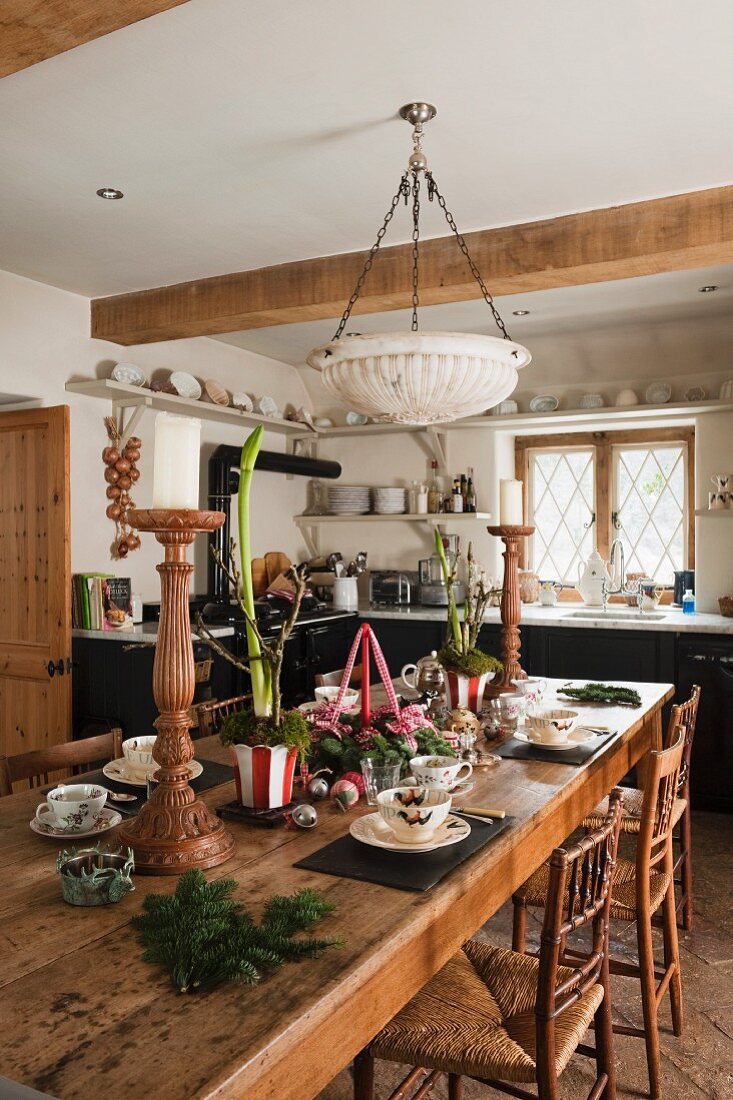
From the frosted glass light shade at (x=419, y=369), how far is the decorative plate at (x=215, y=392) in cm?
263

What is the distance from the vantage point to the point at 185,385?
16.0 ft

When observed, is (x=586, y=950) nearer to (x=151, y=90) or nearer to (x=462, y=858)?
(x=462, y=858)

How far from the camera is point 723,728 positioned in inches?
172

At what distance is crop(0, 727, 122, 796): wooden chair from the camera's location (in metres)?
2.20

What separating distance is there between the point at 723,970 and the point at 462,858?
1763 mm

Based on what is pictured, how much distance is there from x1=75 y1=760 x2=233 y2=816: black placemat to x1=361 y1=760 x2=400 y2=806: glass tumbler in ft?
1.31

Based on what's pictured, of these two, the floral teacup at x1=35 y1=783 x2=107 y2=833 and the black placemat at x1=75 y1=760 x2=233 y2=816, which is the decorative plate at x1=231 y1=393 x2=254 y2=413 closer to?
the black placemat at x1=75 y1=760 x2=233 y2=816

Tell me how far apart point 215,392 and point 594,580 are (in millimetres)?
2616

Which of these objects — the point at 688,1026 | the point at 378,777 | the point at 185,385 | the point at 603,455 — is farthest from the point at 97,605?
the point at 603,455

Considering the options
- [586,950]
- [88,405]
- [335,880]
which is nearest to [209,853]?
[335,880]

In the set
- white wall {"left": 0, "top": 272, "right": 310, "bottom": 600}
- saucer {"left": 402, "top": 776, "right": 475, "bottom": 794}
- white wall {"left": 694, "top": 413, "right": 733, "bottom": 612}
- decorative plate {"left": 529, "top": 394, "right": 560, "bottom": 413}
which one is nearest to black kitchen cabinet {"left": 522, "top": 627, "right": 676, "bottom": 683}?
white wall {"left": 694, "top": 413, "right": 733, "bottom": 612}

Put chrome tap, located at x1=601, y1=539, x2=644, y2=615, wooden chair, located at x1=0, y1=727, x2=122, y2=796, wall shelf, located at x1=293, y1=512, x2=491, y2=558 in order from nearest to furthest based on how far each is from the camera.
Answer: wooden chair, located at x1=0, y1=727, x2=122, y2=796 → chrome tap, located at x1=601, y1=539, x2=644, y2=615 → wall shelf, located at x1=293, y1=512, x2=491, y2=558

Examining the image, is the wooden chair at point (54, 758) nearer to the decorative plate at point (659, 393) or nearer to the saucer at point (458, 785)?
the saucer at point (458, 785)

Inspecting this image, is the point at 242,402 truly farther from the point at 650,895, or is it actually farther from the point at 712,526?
the point at 650,895
